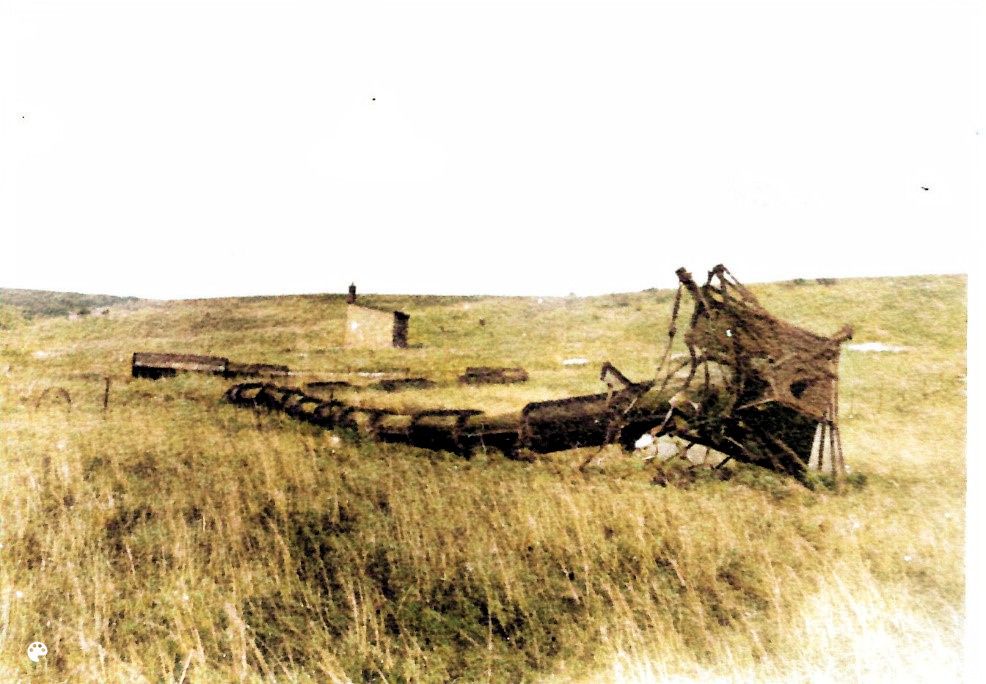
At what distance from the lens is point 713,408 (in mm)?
5848

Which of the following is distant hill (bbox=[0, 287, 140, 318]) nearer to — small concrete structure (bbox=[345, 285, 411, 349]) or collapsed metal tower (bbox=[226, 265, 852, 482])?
small concrete structure (bbox=[345, 285, 411, 349])

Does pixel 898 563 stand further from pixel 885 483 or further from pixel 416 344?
pixel 416 344

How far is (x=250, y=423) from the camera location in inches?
243

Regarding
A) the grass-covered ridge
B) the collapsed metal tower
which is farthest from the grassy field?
the collapsed metal tower

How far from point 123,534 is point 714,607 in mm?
5104

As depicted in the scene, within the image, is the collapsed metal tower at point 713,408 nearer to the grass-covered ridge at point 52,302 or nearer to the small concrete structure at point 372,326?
the small concrete structure at point 372,326

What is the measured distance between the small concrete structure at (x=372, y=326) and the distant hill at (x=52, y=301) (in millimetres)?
2423

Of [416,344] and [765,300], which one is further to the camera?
[416,344]

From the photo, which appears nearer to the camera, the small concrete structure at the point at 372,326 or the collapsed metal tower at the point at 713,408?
the collapsed metal tower at the point at 713,408

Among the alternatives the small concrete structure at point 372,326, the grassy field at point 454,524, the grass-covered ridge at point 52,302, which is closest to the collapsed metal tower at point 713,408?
the grassy field at point 454,524

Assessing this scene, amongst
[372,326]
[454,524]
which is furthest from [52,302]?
[454,524]

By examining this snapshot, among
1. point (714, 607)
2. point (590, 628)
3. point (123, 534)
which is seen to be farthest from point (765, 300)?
point (123, 534)

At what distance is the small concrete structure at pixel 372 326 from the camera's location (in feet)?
20.4

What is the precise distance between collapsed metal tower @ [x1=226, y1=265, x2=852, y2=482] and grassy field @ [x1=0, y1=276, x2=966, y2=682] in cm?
21
